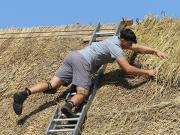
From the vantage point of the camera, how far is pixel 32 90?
662cm

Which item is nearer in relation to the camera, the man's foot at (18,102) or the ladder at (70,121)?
the ladder at (70,121)

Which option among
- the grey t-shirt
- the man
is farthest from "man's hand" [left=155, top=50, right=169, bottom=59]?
the grey t-shirt

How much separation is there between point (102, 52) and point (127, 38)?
0.31 metres

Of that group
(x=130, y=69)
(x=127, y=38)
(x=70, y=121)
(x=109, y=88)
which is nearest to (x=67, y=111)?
(x=70, y=121)

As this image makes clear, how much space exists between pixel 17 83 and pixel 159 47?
1.75 meters

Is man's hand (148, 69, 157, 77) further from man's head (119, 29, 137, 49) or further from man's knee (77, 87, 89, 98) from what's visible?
man's knee (77, 87, 89, 98)

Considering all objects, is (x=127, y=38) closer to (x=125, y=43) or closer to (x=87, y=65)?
(x=125, y=43)

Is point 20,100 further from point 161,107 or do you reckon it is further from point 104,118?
point 161,107

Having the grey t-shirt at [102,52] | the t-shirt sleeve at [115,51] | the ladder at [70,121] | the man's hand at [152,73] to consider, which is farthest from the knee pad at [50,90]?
the man's hand at [152,73]

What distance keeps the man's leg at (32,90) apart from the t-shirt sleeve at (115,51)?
0.70m

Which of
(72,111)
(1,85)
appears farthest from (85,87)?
(1,85)

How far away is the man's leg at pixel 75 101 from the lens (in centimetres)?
616

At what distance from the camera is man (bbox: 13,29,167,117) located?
6473 millimetres

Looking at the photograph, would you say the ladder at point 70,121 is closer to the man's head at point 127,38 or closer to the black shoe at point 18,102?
the black shoe at point 18,102
